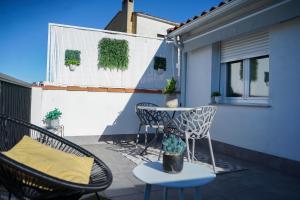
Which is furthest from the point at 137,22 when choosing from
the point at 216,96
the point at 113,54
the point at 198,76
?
the point at 216,96

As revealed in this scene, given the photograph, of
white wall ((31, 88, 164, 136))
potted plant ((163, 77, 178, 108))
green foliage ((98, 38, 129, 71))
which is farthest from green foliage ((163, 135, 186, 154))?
green foliage ((98, 38, 129, 71))

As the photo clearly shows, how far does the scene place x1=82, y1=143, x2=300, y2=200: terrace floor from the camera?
2.57 m

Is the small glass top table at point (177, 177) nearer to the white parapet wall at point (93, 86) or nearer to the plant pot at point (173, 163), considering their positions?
the plant pot at point (173, 163)

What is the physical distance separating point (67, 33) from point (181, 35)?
2.76 meters

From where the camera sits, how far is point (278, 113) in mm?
3613

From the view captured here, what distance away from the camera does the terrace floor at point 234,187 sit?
2566 mm

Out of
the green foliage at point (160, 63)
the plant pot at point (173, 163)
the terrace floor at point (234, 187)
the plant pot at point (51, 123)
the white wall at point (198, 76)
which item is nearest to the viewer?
the plant pot at point (173, 163)

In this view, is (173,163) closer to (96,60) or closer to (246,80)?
(246,80)

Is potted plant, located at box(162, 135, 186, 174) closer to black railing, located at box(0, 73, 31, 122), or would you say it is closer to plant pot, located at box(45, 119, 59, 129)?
black railing, located at box(0, 73, 31, 122)

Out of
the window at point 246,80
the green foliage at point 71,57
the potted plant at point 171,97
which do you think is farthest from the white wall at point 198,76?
the green foliage at point 71,57

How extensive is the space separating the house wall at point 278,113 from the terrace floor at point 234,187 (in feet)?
1.42

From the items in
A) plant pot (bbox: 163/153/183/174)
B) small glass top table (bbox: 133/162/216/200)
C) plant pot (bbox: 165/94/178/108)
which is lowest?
small glass top table (bbox: 133/162/216/200)

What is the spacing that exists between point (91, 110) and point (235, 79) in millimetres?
3138

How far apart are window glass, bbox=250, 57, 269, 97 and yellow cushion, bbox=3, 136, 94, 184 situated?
3351 millimetres
